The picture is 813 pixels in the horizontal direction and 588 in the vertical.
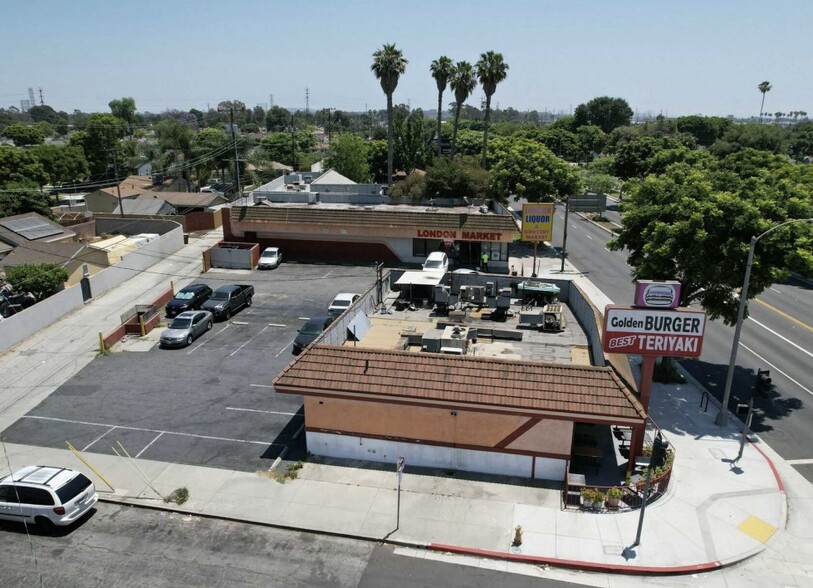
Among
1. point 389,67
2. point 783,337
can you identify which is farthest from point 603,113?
point 783,337

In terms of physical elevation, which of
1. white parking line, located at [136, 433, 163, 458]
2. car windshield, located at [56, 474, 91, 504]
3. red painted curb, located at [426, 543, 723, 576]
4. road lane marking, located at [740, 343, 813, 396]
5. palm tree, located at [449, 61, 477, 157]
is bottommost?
white parking line, located at [136, 433, 163, 458]

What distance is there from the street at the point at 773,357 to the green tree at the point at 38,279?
3957 cm

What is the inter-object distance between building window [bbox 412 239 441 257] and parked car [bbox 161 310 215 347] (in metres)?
19.1

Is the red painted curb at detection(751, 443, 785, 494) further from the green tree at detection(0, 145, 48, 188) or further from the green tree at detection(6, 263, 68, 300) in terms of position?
the green tree at detection(0, 145, 48, 188)

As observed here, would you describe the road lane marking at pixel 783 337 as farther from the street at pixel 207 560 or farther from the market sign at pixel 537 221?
the street at pixel 207 560

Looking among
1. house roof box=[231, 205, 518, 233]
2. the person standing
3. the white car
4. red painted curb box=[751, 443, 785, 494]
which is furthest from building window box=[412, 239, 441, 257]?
red painted curb box=[751, 443, 785, 494]

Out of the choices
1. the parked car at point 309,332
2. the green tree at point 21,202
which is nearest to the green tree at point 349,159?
the green tree at point 21,202

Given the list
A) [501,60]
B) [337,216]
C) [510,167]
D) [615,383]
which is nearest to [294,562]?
[615,383]

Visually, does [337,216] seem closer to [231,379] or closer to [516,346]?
[231,379]

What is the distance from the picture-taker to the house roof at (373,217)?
1806 inches

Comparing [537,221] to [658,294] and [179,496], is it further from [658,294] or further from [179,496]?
[179,496]

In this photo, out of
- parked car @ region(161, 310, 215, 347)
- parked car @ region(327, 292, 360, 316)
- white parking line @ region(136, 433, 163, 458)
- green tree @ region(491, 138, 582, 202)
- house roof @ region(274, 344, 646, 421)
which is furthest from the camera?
green tree @ region(491, 138, 582, 202)

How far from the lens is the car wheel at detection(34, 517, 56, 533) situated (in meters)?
18.1

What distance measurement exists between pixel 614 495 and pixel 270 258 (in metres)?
35.7
